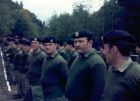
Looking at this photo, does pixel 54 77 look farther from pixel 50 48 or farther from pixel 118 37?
pixel 118 37

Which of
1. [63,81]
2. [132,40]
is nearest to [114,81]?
[132,40]

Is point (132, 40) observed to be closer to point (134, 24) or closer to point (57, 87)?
point (57, 87)

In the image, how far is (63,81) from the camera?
372 inches

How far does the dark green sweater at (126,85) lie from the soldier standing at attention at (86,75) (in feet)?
5.72

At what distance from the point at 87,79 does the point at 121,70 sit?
6.64 ft

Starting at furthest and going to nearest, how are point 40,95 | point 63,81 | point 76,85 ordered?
point 40,95 < point 63,81 < point 76,85

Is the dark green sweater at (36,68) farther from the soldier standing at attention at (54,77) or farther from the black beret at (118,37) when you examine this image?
the black beret at (118,37)

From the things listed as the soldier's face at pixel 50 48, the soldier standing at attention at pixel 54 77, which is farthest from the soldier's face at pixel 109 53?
the soldier's face at pixel 50 48

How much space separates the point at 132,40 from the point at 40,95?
6.57m

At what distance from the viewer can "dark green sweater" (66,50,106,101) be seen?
22.6 ft

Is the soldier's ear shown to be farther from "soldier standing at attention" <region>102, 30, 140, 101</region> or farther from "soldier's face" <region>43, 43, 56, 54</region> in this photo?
"soldier's face" <region>43, 43, 56, 54</region>

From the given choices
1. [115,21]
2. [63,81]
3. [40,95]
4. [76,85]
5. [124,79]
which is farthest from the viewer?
[115,21]

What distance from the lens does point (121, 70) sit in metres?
5.08

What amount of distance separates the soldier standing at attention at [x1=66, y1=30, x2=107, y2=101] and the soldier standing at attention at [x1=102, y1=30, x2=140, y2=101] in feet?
5.50
